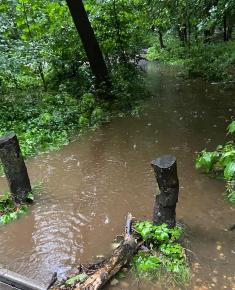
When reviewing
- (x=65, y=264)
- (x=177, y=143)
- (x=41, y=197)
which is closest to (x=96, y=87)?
(x=177, y=143)

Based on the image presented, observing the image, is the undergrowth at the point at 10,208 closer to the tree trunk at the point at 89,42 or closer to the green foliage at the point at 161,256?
the green foliage at the point at 161,256

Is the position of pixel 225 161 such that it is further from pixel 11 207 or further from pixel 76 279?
pixel 11 207

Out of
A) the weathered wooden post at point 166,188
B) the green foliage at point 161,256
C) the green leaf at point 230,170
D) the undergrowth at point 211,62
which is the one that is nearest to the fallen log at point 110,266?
the green foliage at point 161,256

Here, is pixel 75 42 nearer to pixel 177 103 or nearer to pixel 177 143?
pixel 177 103

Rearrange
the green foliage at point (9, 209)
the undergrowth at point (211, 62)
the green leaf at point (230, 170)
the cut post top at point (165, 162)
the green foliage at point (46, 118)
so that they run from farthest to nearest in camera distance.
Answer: the undergrowth at point (211, 62)
the green foliage at point (46, 118)
the green foliage at point (9, 209)
the cut post top at point (165, 162)
the green leaf at point (230, 170)

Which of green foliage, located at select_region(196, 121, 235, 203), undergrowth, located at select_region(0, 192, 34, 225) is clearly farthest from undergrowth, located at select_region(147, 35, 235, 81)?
undergrowth, located at select_region(0, 192, 34, 225)

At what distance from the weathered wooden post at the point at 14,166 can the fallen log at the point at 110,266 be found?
2.19 meters

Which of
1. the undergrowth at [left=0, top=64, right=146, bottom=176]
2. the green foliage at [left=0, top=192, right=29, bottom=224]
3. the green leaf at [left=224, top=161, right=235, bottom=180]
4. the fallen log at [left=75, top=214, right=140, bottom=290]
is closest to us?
the fallen log at [left=75, top=214, right=140, bottom=290]

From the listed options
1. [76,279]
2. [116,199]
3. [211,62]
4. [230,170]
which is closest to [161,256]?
[76,279]

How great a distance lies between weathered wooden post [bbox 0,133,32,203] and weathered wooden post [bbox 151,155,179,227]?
2.43m

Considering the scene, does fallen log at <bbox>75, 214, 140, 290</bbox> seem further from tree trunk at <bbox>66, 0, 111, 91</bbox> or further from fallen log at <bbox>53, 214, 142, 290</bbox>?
tree trunk at <bbox>66, 0, 111, 91</bbox>

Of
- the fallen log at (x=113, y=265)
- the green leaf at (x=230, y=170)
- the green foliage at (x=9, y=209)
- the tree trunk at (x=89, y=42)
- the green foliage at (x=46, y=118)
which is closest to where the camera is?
the fallen log at (x=113, y=265)

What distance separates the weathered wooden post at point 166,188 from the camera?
457cm

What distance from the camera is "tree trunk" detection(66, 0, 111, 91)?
11523mm
